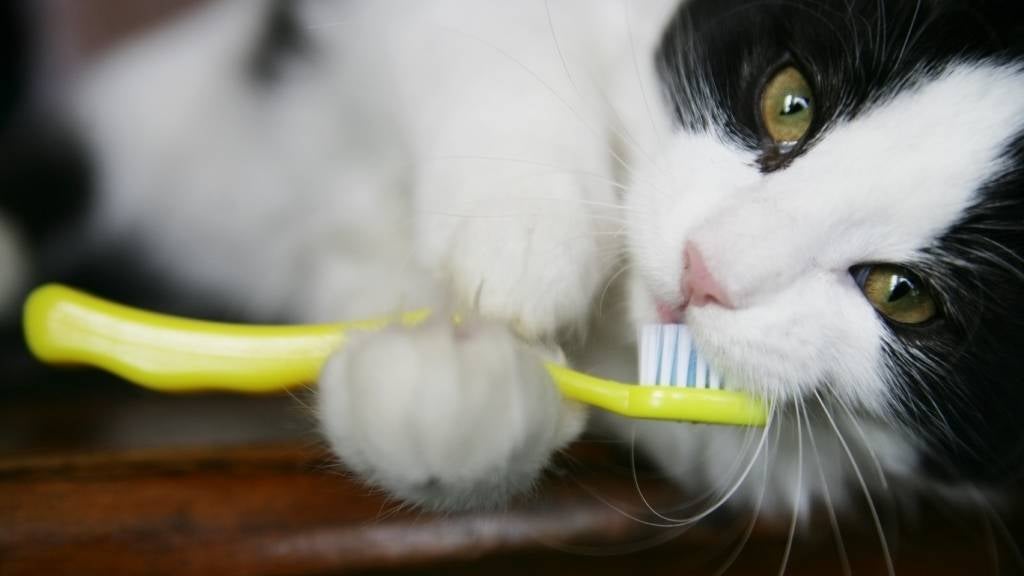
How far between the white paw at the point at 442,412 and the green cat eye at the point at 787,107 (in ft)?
1.11

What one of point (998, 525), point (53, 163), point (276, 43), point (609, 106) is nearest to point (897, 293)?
point (998, 525)

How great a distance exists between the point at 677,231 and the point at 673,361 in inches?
4.9

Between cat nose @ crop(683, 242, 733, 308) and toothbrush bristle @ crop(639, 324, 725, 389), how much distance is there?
0.05 metres

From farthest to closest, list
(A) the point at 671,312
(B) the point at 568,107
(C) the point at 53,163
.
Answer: (C) the point at 53,163
(B) the point at 568,107
(A) the point at 671,312

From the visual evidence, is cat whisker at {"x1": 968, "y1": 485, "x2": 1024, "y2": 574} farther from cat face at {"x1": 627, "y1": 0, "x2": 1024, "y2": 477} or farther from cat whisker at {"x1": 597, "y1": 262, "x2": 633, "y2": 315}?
cat whisker at {"x1": 597, "y1": 262, "x2": 633, "y2": 315}

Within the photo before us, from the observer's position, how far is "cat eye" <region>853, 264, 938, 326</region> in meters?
0.73

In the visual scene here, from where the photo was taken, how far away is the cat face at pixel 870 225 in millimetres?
681

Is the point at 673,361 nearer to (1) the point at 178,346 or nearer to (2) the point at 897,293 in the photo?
(2) the point at 897,293

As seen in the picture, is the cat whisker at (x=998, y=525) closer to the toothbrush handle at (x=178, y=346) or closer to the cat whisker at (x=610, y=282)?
the cat whisker at (x=610, y=282)

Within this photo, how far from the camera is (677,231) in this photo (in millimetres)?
754

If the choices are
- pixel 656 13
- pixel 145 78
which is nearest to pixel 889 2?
pixel 656 13

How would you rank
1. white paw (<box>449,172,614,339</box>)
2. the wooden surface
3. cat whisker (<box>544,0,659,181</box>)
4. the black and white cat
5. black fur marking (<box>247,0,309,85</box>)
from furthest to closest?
black fur marking (<box>247,0,309,85</box>)
cat whisker (<box>544,0,659,181</box>)
white paw (<box>449,172,614,339</box>)
the black and white cat
the wooden surface

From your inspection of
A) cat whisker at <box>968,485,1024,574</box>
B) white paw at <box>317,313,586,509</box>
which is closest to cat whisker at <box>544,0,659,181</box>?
white paw at <box>317,313,586,509</box>

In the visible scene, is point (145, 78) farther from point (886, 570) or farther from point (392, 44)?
point (886, 570)
